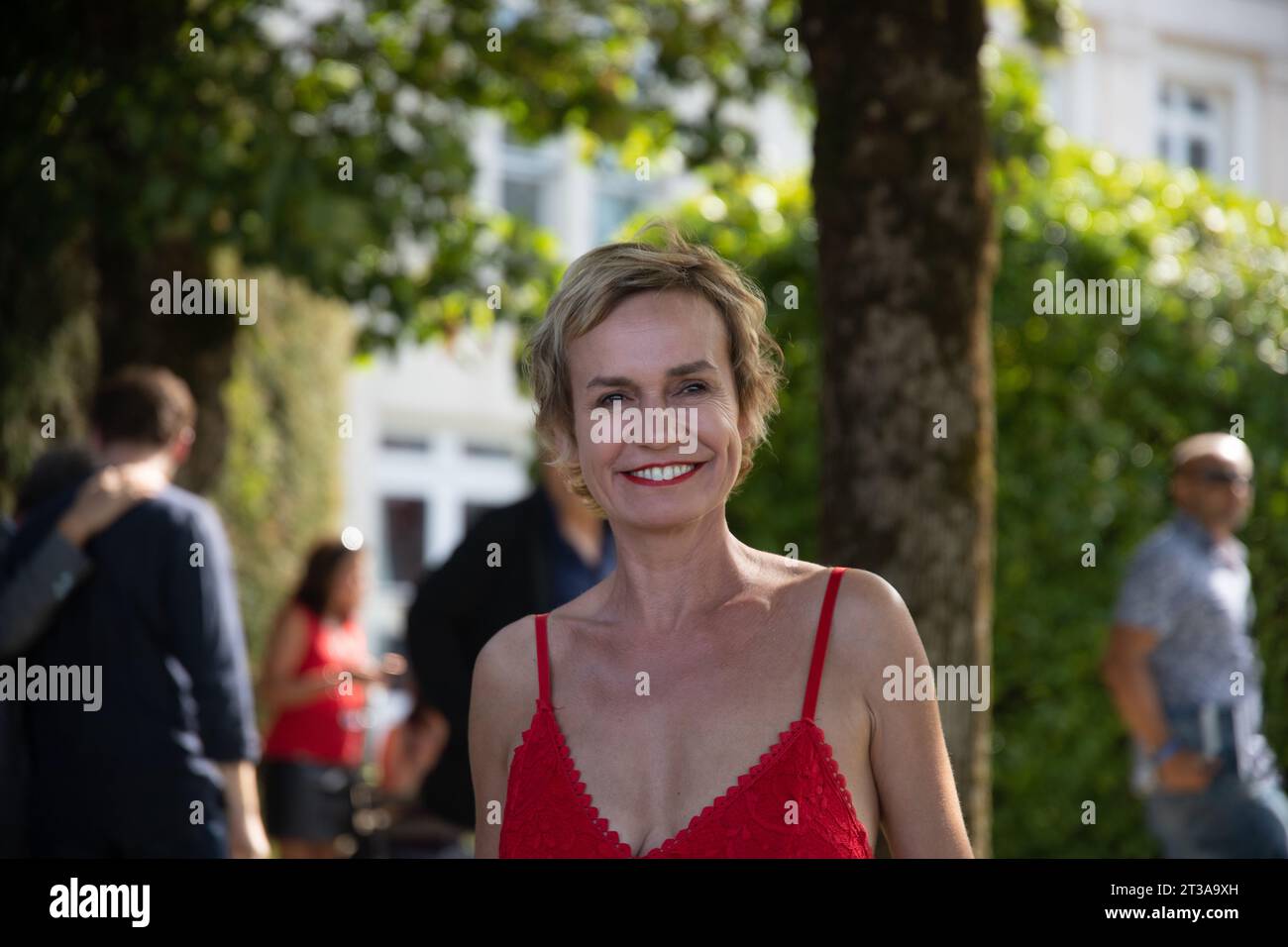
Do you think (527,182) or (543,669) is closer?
(543,669)

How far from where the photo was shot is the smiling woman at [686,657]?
2439 millimetres

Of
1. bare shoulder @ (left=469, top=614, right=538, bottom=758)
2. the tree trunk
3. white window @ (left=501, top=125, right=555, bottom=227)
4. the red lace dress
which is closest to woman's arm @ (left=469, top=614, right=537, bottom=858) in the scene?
bare shoulder @ (left=469, top=614, right=538, bottom=758)

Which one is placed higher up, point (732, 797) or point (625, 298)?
point (625, 298)

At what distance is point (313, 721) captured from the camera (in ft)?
23.3

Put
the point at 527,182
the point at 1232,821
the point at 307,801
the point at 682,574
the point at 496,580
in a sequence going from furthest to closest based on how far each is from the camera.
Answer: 1. the point at 527,182
2. the point at 307,801
3. the point at 1232,821
4. the point at 496,580
5. the point at 682,574

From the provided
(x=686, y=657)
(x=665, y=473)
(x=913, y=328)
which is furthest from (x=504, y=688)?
(x=913, y=328)

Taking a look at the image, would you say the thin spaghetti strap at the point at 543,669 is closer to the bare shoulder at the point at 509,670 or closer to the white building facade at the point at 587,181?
the bare shoulder at the point at 509,670

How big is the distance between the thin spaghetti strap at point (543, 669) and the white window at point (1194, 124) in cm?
1480

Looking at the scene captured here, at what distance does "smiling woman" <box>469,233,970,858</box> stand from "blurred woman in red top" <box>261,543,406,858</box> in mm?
4301

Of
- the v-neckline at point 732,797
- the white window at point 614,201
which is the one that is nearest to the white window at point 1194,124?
the white window at point 614,201

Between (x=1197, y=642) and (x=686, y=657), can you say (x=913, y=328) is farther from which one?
(x=1197, y=642)

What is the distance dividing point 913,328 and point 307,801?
411 centimetres
